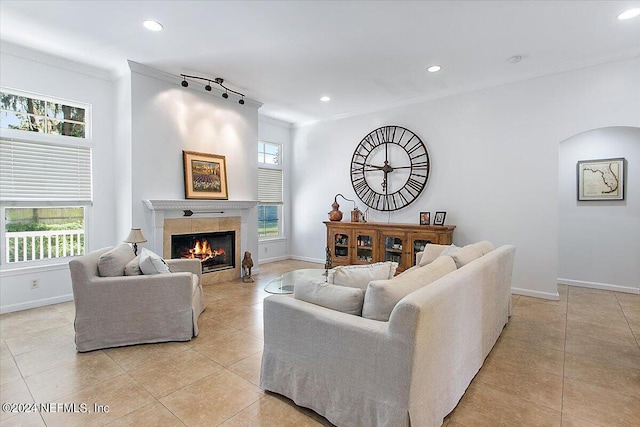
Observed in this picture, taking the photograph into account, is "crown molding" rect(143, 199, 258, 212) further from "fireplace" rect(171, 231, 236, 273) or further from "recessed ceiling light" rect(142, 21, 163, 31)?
"recessed ceiling light" rect(142, 21, 163, 31)

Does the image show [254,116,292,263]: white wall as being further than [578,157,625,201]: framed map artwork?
Yes

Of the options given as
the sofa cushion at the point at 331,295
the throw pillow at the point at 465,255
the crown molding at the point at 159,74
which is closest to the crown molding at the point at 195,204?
Result: the crown molding at the point at 159,74

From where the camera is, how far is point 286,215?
7.18 meters

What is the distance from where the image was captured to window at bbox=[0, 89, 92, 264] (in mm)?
3736

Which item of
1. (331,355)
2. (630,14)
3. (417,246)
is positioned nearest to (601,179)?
(630,14)

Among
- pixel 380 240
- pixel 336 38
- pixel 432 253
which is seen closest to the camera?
pixel 336 38

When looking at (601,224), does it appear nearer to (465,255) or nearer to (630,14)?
(630,14)

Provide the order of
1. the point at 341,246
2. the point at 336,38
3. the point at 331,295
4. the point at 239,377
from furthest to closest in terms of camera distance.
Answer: the point at 341,246 < the point at 336,38 < the point at 239,377 < the point at 331,295

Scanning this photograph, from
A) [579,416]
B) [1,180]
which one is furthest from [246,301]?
[579,416]

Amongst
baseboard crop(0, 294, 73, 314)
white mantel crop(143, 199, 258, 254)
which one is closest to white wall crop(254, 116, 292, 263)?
white mantel crop(143, 199, 258, 254)

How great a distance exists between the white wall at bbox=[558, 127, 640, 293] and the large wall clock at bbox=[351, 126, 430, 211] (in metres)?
2.27

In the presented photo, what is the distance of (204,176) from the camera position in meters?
4.88

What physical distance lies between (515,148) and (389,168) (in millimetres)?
1885

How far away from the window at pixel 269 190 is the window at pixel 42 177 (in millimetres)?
3004
